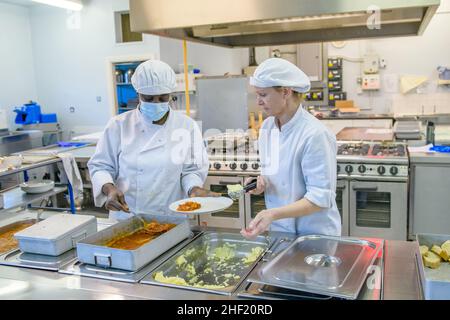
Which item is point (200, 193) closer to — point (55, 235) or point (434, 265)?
point (55, 235)

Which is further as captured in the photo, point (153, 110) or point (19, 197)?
point (19, 197)

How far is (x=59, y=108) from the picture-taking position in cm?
894

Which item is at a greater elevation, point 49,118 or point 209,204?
point 49,118

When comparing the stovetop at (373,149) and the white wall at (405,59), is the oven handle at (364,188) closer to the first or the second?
the stovetop at (373,149)

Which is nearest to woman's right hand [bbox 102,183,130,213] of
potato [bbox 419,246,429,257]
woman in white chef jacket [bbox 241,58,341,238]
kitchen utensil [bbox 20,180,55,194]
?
woman in white chef jacket [bbox 241,58,341,238]

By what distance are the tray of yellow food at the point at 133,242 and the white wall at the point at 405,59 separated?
7179mm

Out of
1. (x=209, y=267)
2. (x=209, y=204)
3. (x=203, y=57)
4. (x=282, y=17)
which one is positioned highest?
(x=203, y=57)

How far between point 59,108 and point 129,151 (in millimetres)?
7119

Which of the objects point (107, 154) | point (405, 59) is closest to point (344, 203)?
point (107, 154)

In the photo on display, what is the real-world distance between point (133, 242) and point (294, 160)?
83cm

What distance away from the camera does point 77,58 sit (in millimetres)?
8547

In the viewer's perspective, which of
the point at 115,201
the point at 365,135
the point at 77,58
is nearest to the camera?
the point at 115,201

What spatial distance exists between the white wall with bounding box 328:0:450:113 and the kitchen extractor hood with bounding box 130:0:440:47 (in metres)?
5.53

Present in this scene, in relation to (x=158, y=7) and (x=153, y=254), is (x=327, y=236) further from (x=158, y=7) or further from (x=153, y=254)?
(x=158, y=7)
